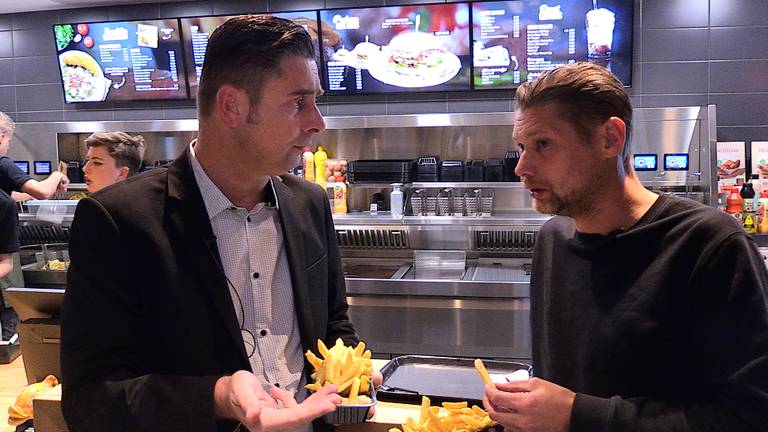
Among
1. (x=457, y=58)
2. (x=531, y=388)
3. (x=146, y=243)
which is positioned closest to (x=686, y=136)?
(x=457, y=58)

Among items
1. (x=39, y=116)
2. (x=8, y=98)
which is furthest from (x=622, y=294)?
(x=8, y=98)

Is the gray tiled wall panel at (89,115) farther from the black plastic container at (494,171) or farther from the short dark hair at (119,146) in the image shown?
the black plastic container at (494,171)

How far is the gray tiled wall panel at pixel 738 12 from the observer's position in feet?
15.0

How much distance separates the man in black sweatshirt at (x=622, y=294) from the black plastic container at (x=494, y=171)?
2.84 m

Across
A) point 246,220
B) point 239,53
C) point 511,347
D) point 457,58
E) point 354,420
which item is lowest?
point 511,347

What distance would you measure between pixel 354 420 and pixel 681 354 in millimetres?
718

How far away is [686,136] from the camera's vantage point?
14.5ft

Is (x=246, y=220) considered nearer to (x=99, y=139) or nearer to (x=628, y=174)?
(x=628, y=174)

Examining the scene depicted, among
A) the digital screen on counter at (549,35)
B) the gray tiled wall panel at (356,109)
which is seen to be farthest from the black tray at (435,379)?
the gray tiled wall panel at (356,109)

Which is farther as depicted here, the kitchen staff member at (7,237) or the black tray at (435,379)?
the kitchen staff member at (7,237)

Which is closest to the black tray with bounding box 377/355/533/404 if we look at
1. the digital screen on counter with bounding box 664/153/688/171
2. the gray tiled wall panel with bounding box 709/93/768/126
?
the digital screen on counter with bounding box 664/153/688/171

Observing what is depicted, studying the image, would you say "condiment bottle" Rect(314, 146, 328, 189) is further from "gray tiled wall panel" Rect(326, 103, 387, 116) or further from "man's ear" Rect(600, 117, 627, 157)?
"man's ear" Rect(600, 117, 627, 157)

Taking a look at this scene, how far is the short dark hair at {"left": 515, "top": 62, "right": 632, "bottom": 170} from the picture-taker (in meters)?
1.44

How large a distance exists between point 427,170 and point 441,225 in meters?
0.49
